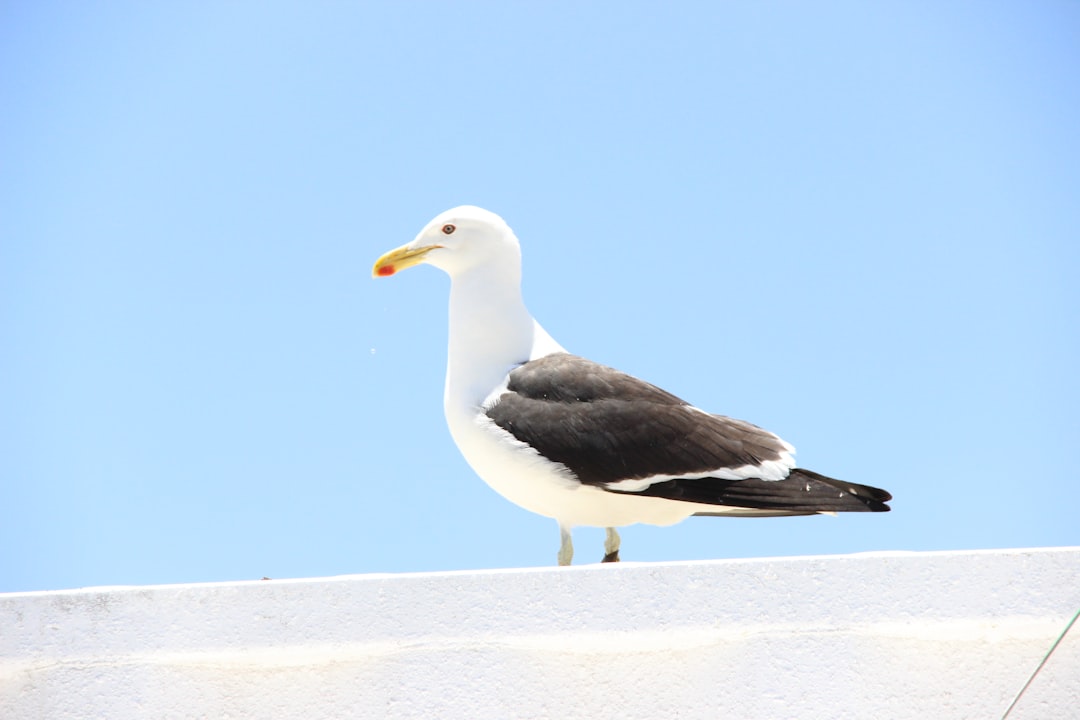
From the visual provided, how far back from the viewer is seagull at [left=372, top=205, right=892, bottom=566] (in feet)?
15.9

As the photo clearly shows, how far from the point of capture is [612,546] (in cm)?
516

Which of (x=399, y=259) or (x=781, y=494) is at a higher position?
(x=399, y=259)

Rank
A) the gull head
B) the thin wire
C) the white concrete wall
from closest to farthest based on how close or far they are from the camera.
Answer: the thin wire < the white concrete wall < the gull head

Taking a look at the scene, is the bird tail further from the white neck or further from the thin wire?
the thin wire

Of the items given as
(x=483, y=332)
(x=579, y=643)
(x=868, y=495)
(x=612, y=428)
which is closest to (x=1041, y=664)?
(x=579, y=643)

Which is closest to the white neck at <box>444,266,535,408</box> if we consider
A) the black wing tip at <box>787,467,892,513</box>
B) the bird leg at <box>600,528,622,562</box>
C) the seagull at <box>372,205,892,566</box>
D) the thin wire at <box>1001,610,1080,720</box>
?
the seagull at <box>372,205,892,566</box>

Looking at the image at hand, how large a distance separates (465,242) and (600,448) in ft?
4.20

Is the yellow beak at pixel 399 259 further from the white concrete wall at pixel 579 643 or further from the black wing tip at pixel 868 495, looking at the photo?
the white concrete wall at pixel 579 643

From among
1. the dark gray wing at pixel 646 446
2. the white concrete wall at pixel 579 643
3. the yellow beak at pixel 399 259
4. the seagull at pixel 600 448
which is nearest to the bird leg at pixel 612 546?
the seagull at pixel 600 448

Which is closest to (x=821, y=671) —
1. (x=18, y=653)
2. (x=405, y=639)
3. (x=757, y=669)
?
(x=757, y=669)

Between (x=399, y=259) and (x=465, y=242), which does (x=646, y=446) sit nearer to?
(x=465, y=242)

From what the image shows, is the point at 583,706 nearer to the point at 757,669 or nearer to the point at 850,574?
the point at 757,669

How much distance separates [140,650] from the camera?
3.06 m

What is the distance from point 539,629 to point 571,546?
1.95 metres
